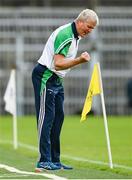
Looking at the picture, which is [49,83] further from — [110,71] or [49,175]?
[110,71]

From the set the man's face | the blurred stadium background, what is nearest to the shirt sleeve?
the man's face

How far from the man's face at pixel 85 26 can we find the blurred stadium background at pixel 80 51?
21.1 m

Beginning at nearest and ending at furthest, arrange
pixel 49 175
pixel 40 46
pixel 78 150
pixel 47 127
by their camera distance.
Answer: pixel 49 175, pixel 47 127, pixel 78 150, pixel 40 46

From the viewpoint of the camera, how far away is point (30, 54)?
33.6 m

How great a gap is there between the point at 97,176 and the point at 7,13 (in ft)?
75.1

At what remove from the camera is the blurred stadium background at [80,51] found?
33562 mm

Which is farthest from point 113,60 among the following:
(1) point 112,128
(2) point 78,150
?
(2) point 78,150

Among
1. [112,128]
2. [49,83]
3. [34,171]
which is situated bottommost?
[112,128]

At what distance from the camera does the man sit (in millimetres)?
11984

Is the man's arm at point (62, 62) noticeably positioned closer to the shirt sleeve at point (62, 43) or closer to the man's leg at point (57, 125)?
the shirt sleeve at point (62, 43)

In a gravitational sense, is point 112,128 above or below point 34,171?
below

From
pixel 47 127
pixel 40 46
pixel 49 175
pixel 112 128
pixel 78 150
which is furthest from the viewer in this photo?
pixel 40 46

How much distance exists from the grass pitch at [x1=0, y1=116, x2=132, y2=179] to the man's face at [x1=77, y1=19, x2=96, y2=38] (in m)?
1.90

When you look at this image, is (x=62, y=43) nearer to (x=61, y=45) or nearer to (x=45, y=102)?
(x=61, y=45)
